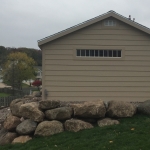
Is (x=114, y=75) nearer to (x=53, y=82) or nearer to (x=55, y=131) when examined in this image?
(x=53, y=82)

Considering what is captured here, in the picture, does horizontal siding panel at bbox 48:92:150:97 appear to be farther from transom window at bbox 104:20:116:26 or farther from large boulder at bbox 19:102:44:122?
transom window at bbox 104:20:116:26

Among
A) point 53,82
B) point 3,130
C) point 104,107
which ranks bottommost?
point 3,130

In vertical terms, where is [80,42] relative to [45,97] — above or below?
above

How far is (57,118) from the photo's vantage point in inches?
343

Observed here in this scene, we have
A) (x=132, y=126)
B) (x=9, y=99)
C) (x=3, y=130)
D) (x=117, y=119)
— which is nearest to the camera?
(x=132, y=126)

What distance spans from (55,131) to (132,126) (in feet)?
7.56

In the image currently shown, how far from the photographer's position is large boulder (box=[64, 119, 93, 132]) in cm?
823

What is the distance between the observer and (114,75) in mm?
11531

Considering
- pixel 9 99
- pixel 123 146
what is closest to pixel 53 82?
pixel 123 146

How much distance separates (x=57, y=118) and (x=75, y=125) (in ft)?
2.44

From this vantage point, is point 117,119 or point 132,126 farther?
point 117,119

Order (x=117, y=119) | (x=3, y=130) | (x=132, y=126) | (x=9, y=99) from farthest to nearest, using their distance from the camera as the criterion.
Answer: (x=9, y=99), (x=3, y=130), (x=117, y=119), (x=132, y=126)

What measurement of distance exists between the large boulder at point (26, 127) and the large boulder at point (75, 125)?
3.42 ft

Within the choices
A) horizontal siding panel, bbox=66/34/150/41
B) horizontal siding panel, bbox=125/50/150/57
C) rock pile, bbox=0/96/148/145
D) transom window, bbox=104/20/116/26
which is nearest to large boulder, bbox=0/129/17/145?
rock pile, bbox=0/96/148/145
